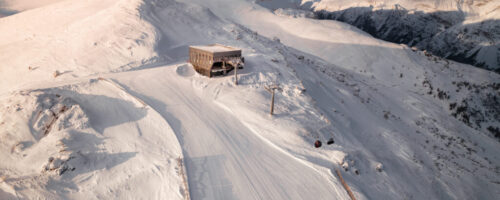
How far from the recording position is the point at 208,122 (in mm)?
10508

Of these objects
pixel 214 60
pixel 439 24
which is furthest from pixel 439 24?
pixel 214 60

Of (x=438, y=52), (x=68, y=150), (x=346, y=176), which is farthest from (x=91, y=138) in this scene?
A: (x=438, y=52)

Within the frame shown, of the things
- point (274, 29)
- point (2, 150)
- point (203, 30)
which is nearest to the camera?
point (2, 150)

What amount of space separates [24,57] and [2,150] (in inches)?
523

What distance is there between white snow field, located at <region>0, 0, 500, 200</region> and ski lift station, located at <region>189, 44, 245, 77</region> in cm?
64

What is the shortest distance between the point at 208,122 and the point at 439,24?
5462cm

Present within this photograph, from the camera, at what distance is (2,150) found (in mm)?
8094

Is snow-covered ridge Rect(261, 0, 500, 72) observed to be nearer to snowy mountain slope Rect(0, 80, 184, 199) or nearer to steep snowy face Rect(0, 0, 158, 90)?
steep snowy face Rect(0, 0, 158, 90)

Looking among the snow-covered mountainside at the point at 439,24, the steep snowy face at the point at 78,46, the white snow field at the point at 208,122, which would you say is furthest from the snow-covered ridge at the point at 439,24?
the steep snowy face at the point at 78,46

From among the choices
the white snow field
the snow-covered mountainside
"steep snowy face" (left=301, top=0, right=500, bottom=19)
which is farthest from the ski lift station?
"steep snowy face" (left=301, top=0, right=500, bottom=19)

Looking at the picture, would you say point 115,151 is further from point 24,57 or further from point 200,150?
point 24,57

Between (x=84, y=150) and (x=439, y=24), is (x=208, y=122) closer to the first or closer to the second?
(x=84, y=150)

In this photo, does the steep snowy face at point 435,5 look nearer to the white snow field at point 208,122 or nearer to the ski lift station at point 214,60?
the white snow field at point 208,122

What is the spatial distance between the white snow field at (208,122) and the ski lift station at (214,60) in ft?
2.10
